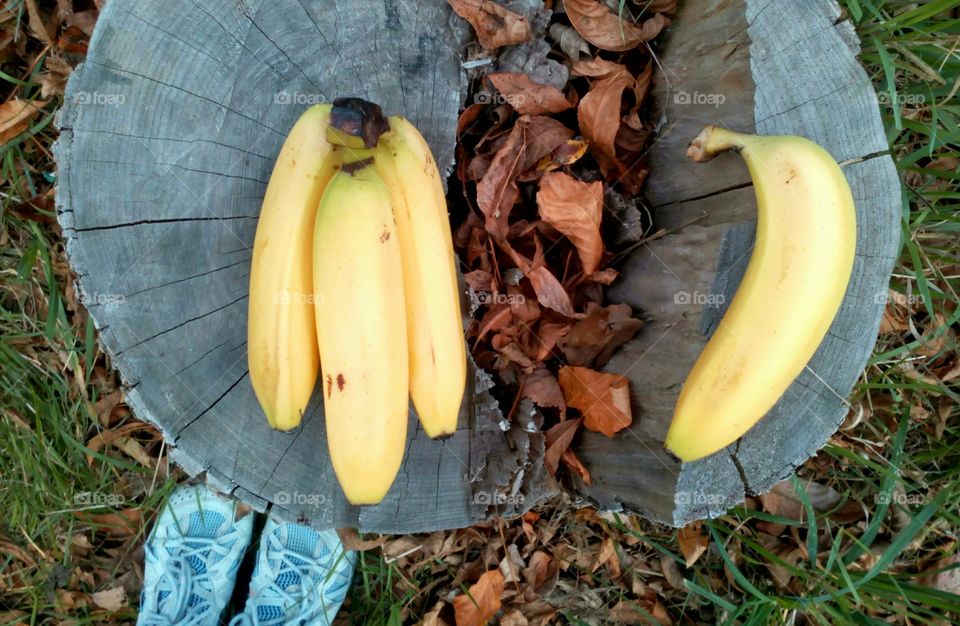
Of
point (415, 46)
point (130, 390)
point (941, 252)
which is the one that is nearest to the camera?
point (130, 390)

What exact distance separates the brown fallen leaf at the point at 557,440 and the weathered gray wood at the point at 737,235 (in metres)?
0.11

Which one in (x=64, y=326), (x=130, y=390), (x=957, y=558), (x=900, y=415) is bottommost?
(x=957, y=558)

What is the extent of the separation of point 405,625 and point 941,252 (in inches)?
71.4

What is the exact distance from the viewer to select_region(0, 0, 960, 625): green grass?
167cm

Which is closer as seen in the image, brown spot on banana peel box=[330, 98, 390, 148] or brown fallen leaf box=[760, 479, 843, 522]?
brown spot on banana peel box=[330, 98, 390, 148]

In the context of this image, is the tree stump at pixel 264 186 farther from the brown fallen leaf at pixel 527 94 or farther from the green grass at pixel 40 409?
the green grass at pixel 40 409

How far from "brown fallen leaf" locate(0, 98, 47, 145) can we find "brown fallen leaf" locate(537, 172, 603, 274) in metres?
1.42

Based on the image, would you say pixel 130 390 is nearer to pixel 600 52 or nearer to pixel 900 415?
pixel 600 52

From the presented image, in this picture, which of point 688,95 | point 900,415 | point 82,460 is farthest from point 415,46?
point 900,415

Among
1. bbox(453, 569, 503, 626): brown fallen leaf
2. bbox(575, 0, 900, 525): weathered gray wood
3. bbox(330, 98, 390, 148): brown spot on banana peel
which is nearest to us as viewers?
bbox(330, 98, 390, 148): brown spot on banana peel

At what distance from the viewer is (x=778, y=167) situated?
1.00 metres

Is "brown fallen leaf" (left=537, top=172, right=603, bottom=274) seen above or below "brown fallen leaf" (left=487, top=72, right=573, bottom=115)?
below

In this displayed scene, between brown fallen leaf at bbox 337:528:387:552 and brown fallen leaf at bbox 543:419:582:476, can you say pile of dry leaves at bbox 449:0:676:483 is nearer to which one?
brown fallen leaf at bbox 543:419:582:476

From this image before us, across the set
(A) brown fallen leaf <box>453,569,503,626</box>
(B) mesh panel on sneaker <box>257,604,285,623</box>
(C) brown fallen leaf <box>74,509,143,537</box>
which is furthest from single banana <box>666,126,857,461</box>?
(C) brown fallen leaf <box>74,509,143,537</box>
